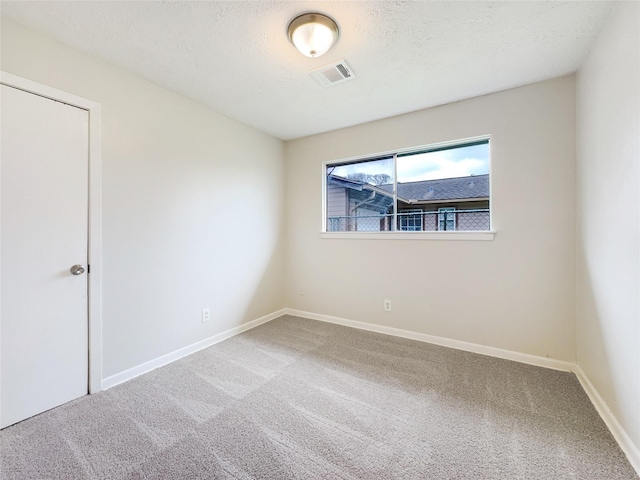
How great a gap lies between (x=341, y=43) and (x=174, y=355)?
2902 mm

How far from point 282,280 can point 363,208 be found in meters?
1.52

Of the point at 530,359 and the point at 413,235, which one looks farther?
the point at 413,235

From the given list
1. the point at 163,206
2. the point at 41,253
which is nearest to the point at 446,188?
the point at 163,206

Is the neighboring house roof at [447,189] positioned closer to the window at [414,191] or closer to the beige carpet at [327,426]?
the window at [414,191]

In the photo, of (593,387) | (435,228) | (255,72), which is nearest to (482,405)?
(593,387)

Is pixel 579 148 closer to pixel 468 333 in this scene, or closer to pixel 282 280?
pixel 468 333

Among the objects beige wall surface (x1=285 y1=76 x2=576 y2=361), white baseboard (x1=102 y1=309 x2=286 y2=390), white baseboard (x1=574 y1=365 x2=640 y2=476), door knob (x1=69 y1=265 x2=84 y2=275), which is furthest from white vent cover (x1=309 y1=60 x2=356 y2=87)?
white baseboard (x1=574 y1=365 x2=640 y2=476)

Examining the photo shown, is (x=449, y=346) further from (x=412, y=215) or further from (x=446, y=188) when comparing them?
(x=446, y=188)

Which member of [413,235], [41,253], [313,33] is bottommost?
[41,253]

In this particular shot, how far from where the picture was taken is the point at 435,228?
111 inches

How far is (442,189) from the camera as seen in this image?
2820 mm

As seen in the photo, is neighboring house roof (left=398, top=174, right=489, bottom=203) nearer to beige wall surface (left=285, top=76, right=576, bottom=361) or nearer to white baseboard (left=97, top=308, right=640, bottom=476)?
beige wall surface (left=285, top=76, right=576, bottom=361)

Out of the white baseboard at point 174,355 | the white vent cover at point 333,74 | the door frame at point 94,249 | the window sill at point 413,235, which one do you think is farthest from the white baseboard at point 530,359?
the white vent cover at point 333,74

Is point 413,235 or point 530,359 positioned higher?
point 413,235
